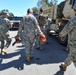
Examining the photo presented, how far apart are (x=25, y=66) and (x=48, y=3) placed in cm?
5661

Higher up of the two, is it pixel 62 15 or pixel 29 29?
pixel 29 29

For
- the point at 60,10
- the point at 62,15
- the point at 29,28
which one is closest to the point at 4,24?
the point at 29,28

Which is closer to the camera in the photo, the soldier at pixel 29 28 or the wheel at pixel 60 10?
the soldier at pixel 29 28

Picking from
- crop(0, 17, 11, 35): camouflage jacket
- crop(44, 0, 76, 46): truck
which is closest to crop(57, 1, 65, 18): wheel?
crop(44, 0, 76, 46): truck

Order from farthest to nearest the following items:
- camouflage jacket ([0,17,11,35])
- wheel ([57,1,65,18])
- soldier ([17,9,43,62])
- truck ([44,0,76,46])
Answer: wheel ([57,1,65,18]) < truck ([44,0,76,46]) < camouflage jacket ([0,17,11,35]) < soldier ([17,9,43,62])

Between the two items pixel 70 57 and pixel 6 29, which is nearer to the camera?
pixel 70 57

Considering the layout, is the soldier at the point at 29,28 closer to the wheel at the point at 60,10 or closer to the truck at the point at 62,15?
the truck at the point at 62,15

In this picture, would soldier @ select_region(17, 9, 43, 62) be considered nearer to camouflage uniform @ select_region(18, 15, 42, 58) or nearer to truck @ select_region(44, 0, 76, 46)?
camouflage uniform @ select_region(18, 15, 42, 58)

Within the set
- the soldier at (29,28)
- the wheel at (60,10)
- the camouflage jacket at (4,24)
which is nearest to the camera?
the soldier at (29,28)

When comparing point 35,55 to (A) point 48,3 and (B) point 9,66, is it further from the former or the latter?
(A) point 48,3

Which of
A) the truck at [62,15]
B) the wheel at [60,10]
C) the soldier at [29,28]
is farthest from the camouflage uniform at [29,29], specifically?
the wheel at [60,10]

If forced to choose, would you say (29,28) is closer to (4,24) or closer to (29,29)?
(29,29)

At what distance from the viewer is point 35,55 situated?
8.95 m

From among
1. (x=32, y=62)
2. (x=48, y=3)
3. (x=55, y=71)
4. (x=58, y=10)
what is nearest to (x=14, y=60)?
(x=32, y=62)
